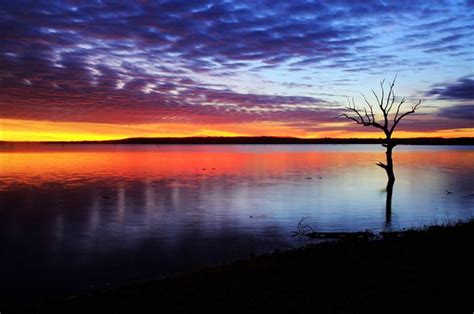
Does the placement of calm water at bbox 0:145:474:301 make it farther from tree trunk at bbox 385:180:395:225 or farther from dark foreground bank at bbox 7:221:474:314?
dark foreground bank at bbox 7:221:474:314

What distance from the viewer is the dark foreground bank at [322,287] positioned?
920 cm

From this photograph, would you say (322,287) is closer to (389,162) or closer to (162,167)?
(389,162)

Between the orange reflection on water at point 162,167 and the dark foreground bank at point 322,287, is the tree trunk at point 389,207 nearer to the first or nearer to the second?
the dark foreground bank at point 322,287

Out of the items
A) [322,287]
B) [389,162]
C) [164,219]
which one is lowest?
[164,219]

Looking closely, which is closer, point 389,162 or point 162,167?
point 389,162

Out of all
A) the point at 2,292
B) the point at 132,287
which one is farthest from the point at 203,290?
the point at 2,292

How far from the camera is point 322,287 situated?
34.6 feet

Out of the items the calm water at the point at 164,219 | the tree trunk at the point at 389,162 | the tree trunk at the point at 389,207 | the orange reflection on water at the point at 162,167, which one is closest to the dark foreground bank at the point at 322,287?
the calm water at the point at 164,219

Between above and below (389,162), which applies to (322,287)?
below

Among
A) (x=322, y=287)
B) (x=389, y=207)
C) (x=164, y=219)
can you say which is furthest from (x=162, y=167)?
(x=322, y=287)

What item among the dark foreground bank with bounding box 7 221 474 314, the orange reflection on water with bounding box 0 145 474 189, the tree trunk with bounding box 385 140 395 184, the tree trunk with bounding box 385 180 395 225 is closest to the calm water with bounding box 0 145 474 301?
the tree trunk with bounding box 385 180 395 225

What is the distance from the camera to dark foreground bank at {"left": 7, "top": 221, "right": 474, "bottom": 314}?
920 cm

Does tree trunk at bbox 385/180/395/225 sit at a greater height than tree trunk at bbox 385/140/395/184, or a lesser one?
lesser

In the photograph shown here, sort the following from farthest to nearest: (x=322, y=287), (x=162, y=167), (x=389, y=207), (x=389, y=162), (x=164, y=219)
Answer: (x=162, y=167), (x=389, y=162), (x=389, y=207), (x=164, y=219), (x=322, y=287)
